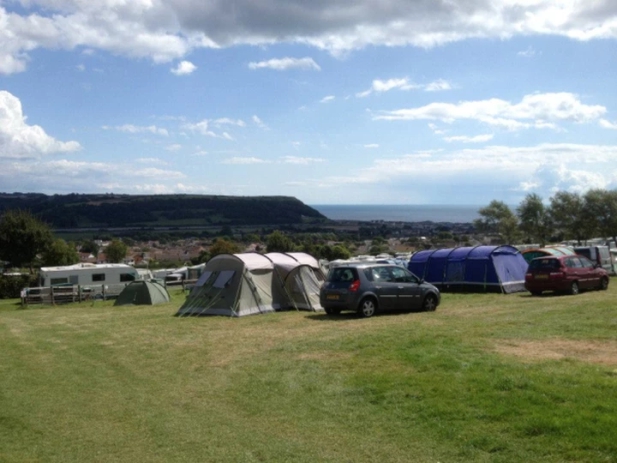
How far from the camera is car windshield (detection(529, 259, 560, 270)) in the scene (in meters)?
22.8

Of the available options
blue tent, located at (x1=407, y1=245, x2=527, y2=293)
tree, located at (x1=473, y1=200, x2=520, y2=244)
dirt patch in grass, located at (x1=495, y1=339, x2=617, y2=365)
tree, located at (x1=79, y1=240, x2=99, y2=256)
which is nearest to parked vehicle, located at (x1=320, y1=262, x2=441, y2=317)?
blue tent, located at (x1=407, y1=245, x2=527, y2=293)

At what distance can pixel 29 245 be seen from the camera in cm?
4769

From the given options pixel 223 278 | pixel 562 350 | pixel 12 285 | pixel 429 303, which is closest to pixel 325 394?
pixel 562 350

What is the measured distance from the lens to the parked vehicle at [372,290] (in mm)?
18031

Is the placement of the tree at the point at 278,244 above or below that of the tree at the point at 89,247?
above

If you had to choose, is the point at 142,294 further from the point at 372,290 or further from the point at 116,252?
the point at 116,252

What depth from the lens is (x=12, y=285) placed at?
43938 millimetres

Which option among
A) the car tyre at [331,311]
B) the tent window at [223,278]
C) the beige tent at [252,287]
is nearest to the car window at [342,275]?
the car tyre at [331,311]

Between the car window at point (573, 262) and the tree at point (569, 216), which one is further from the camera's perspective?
the tree at point (569, 216)

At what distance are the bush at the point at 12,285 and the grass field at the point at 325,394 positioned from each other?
1225 inches

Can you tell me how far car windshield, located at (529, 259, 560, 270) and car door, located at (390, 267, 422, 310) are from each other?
19.8 feet

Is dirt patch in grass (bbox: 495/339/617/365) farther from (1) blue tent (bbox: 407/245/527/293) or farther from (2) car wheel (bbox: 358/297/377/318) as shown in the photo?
(1) blue tent (bbox: 407/245/527/293)

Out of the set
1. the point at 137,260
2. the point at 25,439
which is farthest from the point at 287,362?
the point at 137,260

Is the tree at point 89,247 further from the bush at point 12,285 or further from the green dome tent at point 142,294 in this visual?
the green dome tent at point 142,294
